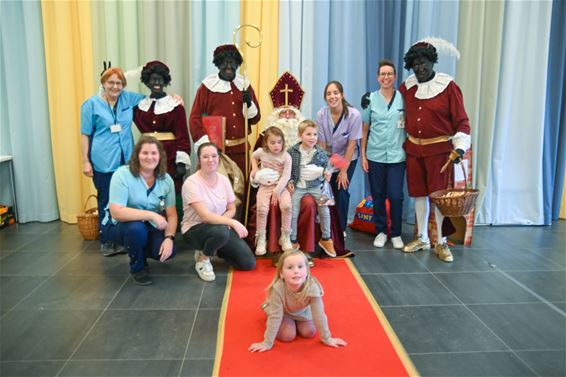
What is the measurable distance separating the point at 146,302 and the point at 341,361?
124 centimetres

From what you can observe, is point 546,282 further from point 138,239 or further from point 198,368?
point 138,239

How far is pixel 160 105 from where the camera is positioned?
3.66 m

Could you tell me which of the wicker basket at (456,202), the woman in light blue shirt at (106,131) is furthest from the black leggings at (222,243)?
the wicker basket at (456,202)

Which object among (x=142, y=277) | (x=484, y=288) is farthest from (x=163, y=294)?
(x=484, y=288)

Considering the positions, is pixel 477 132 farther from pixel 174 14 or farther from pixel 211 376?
pixel 211 376

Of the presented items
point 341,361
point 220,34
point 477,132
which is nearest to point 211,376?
point 341,361

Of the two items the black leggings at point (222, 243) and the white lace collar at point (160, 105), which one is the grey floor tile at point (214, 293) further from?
the white lace collar at point (160, 105)

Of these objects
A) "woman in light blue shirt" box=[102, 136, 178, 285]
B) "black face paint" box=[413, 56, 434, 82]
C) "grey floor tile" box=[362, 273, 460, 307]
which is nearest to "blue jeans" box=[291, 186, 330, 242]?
"grey floor tile" box=[362, 273, 460, 307]

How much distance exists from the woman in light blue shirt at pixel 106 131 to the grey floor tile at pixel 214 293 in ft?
3.34

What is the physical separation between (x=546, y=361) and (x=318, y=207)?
1.69 metres

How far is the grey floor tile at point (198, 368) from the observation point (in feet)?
6.68

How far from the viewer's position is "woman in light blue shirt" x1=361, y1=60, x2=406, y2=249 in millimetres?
3717

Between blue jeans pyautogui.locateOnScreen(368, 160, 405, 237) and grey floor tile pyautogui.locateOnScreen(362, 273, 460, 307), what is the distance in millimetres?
728

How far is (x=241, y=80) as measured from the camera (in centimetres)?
379
